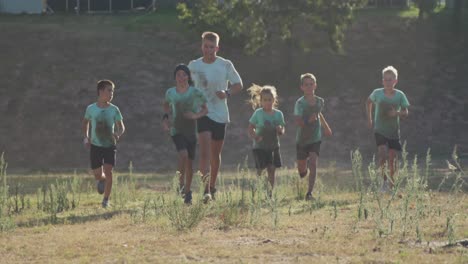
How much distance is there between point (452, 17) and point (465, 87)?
592cm

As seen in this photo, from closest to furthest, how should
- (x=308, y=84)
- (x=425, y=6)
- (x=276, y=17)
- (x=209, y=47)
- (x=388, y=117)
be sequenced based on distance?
(x=209, y=47) → (x=308, y=84) → (x=388, y=117) → (x=276, y=17) → (x=425, y=6)

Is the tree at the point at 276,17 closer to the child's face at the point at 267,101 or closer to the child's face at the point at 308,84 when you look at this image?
the child's face at the point at 308,84

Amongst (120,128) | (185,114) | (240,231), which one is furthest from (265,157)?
(240,231)

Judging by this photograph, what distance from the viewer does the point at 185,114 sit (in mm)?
14562

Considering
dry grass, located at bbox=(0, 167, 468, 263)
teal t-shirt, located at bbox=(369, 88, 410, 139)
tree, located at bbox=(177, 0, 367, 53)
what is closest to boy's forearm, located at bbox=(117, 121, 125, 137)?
dry grass, located at bbox=(0, 167, 468, 263)

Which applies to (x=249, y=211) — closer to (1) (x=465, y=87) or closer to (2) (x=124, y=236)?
(2) (x=124, y=236)

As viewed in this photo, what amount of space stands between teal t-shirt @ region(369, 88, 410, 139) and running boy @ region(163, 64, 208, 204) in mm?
2793

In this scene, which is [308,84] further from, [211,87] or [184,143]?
[184,143]

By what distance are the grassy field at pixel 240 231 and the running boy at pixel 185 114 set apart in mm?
802

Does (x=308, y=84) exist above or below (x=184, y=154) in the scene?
above

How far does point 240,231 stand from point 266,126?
161 inches

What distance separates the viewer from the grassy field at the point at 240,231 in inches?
398

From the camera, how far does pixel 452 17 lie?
40.4 metres

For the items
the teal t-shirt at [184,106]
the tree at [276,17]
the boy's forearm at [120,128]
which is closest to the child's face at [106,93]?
the boy's forearm at [120,128]
